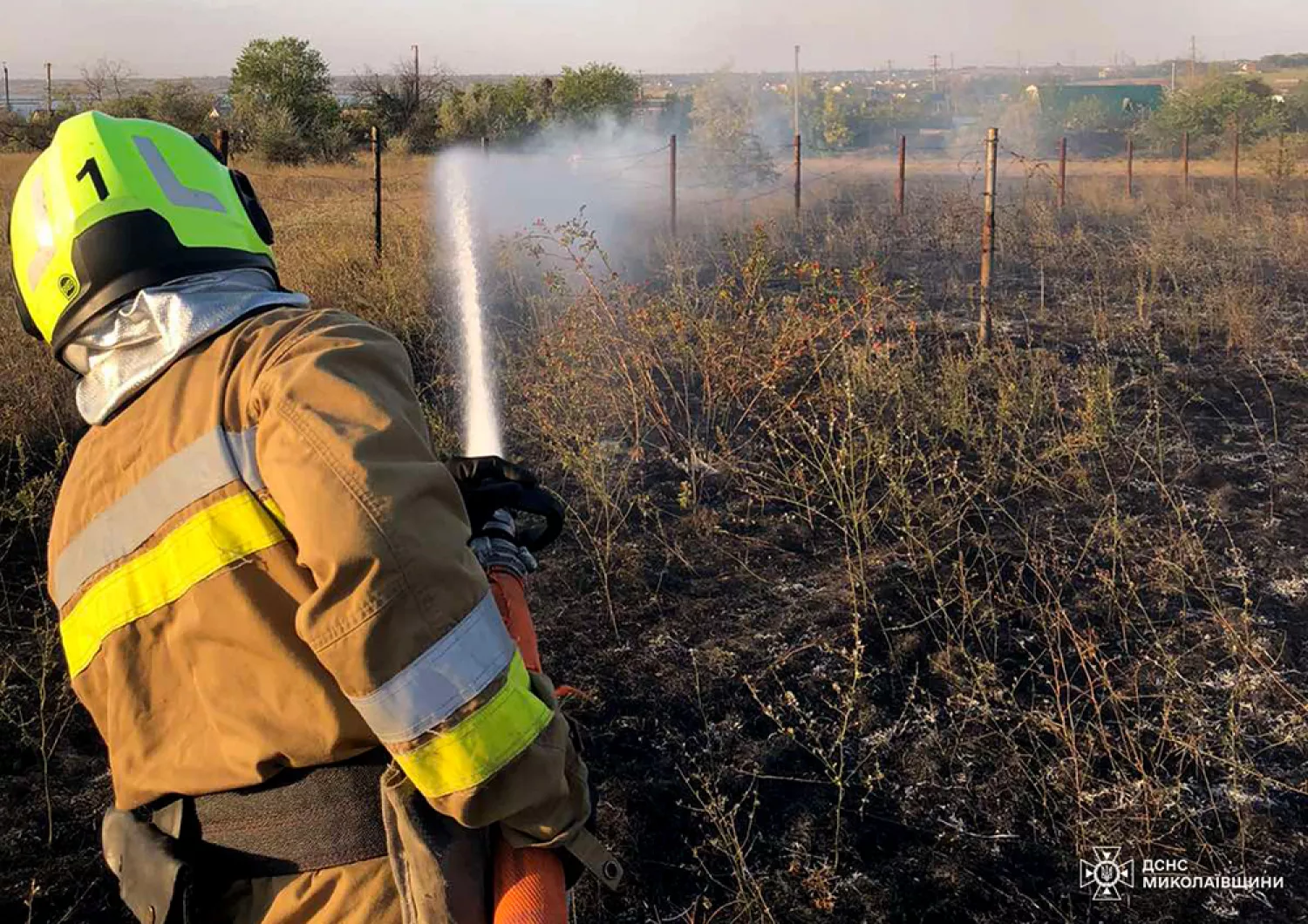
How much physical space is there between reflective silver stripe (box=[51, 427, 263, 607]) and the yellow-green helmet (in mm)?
234

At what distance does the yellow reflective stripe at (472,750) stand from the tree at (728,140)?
75.0ft

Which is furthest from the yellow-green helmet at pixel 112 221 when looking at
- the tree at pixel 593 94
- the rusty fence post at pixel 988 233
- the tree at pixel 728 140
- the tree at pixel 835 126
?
the tree at pixel 835 126

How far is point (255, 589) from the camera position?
3.88ft

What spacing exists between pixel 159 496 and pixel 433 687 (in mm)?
434

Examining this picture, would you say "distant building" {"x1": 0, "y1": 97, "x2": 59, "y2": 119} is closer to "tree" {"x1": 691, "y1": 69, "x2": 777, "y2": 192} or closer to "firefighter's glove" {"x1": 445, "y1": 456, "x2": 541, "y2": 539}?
"tree" {"x1": 691, "y1": 69, "x2": 777, "y2": 192}

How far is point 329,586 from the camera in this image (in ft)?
3.51

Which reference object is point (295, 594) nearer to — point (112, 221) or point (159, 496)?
point (159, 496)

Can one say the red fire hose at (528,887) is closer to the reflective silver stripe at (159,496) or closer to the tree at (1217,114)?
the reflective silver stripe at (159,496)

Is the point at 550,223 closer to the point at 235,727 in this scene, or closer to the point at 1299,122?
the point at 235,727

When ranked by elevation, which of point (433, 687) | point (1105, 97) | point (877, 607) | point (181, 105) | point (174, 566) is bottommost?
point (877, 607)

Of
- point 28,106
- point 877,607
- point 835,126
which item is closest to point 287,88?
point 835,126

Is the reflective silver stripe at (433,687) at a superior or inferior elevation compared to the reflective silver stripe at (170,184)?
inferior

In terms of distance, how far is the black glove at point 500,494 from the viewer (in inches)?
61.1

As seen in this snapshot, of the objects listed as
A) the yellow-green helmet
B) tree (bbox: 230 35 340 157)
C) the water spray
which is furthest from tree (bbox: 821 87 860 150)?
the yellow-green helmet
